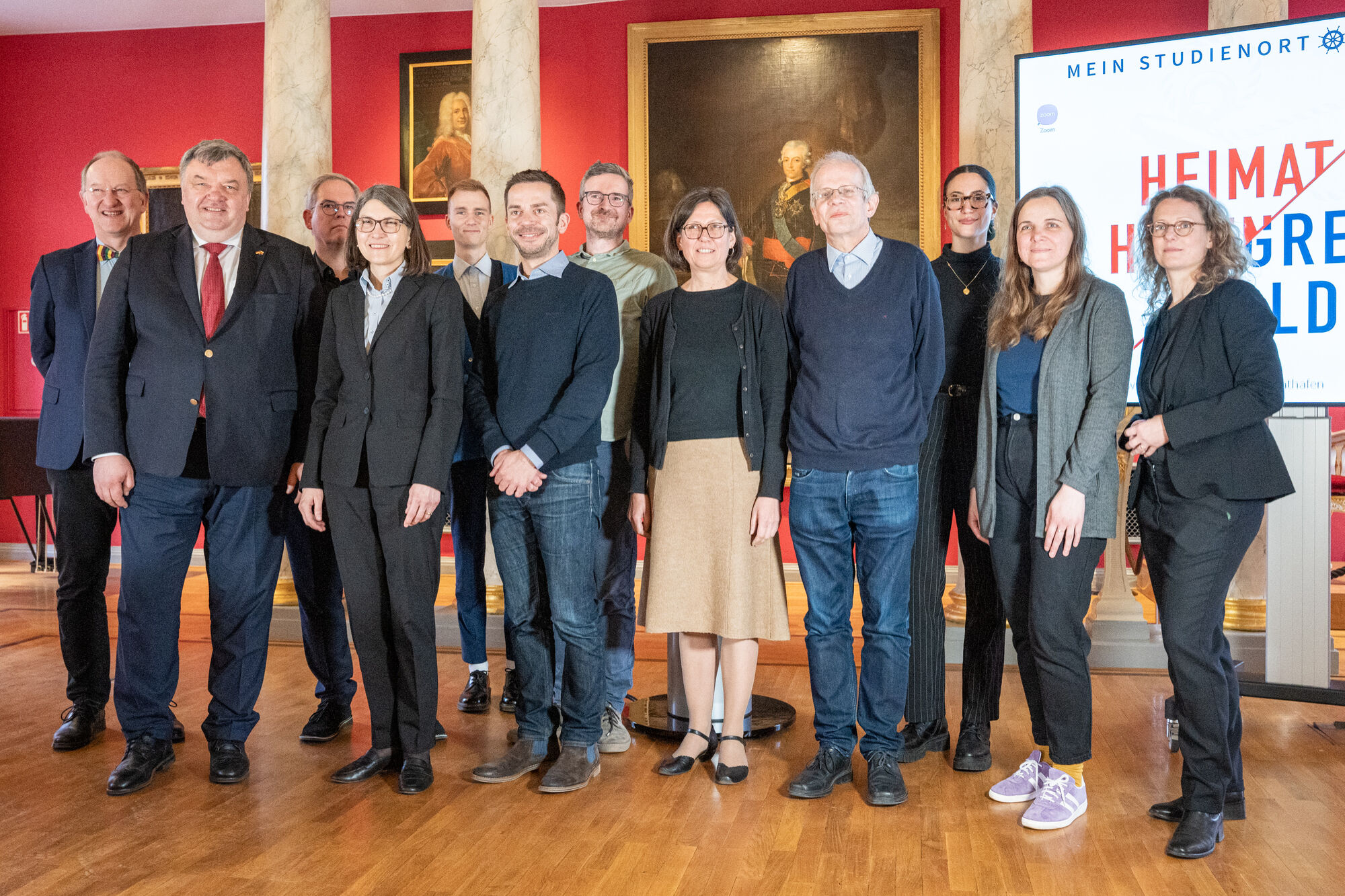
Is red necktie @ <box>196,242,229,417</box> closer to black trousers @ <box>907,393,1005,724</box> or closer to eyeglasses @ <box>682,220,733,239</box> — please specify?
eyeglasses @ <box>682,220,733,239</box>

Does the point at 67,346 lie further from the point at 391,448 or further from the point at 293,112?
the point at 293,112

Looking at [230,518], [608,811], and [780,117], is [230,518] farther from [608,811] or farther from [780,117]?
[780,117]

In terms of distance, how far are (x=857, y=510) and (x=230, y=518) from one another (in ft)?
5.75

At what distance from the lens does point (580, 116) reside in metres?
6.70

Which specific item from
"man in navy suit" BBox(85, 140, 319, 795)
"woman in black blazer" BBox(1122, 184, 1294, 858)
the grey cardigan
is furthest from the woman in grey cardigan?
"man in navy suit" BBox(85, 140, 319, 795)

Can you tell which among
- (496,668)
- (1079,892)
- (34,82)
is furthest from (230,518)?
(34,82)

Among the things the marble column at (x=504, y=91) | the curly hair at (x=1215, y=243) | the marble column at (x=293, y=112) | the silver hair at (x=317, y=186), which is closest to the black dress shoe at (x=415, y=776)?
the silver hair at (x=317, y=186)

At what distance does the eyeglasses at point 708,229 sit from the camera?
278 cm

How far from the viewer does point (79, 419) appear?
322 centimetres

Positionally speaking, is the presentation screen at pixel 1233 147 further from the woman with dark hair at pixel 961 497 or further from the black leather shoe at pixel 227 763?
the black leather shoe at pixel 227 763

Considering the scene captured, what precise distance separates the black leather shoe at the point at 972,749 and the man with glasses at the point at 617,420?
3.26ft

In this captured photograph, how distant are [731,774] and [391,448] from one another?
128 centimetres

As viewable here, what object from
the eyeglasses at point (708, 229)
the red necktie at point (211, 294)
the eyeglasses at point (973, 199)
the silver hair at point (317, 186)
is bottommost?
the red necktie at point (211, 294)

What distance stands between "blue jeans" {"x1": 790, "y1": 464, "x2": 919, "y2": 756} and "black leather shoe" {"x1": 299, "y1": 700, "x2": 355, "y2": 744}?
1.58m
